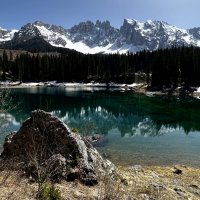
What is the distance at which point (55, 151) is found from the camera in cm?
1917

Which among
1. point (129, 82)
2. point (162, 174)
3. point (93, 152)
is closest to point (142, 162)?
point (162, 174)

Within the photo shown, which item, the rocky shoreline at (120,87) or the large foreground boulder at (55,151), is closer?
the large foreground boulder at (55,151)

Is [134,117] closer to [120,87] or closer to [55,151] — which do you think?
[55,151]

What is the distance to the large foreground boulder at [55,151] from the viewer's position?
18.2 meters

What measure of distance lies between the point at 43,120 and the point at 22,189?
4510 mm

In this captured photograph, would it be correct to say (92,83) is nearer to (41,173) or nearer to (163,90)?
(163,90)

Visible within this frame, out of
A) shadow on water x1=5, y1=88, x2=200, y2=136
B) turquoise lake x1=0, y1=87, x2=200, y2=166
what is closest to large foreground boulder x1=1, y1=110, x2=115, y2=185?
turquoise lake x1=0, y1=87, x2=200, y2=166

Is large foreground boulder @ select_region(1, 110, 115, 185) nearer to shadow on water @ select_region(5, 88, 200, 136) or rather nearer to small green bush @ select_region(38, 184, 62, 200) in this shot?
small green bush @ select_region(38, 184, 62, 200)

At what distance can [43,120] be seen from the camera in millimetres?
19688

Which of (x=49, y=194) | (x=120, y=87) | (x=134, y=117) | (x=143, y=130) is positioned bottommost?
(x=120, y=87)

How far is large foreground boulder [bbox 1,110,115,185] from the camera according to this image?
18188 millimetres

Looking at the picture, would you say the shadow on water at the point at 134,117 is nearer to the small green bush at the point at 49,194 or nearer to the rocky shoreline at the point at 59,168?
the rocky shoreline at the point at 59,168

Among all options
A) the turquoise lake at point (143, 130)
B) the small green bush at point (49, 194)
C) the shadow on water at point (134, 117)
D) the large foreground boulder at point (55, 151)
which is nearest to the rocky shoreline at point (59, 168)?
the large foreground boulder at point (55, 151)

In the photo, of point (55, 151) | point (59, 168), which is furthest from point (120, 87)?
point (59, 168)
